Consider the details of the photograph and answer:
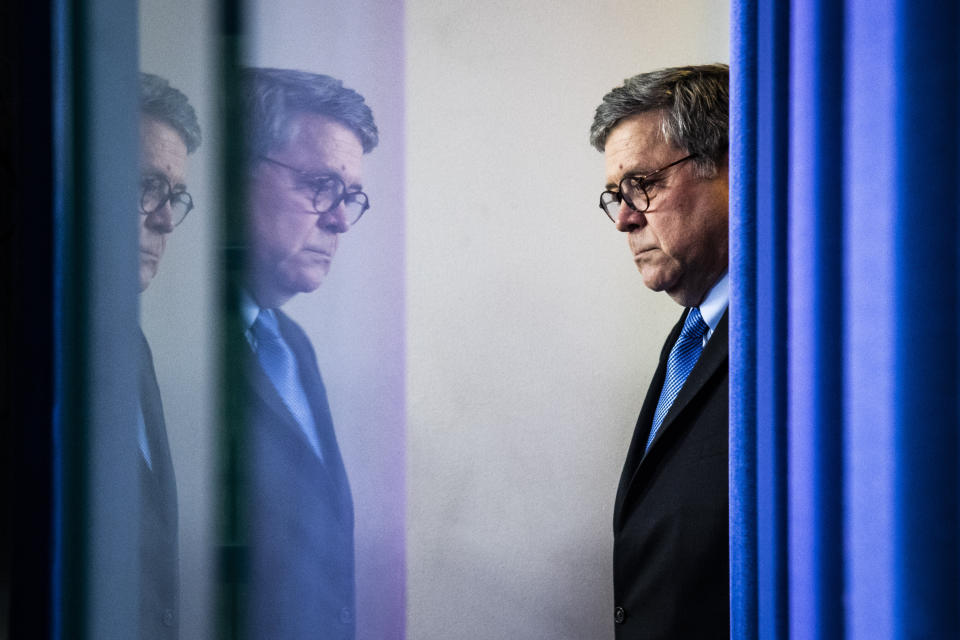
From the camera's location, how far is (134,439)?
41.1 inches

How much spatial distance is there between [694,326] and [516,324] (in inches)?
10.8

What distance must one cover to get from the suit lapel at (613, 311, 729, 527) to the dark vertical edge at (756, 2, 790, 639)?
0.64 feet

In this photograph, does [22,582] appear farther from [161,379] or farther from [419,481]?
[419,481]

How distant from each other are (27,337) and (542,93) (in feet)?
2.70

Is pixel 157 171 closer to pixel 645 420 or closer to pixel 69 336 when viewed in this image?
pixel 69 336

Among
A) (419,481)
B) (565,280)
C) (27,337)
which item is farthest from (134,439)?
(565,280)

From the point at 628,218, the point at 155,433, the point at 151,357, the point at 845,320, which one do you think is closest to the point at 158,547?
the point at 155,433

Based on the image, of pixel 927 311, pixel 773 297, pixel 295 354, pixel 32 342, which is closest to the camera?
pixel 927 311

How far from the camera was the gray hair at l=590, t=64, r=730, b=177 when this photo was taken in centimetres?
114

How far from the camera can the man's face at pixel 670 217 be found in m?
1.14

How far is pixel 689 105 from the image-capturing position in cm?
115

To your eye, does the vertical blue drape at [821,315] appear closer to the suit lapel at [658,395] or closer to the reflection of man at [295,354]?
the suit lapel at [658,395]

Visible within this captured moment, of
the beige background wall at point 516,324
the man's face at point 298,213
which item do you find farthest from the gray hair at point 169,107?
the beige background wall at point 516,324

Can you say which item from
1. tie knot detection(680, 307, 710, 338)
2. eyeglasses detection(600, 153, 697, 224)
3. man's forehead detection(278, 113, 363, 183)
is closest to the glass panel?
man's forehead detection(278, 113, 363, 183)
